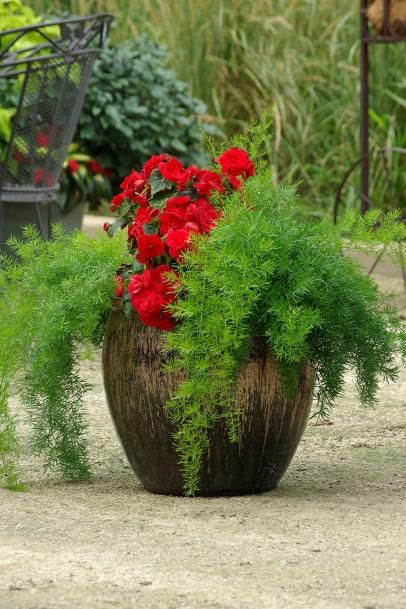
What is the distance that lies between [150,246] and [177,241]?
74 millimetres

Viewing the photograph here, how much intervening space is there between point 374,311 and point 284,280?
12.7 inches

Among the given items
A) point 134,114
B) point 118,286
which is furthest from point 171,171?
point 134,114

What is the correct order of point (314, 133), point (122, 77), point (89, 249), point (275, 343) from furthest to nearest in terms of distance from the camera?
point (314, 133)
point (122, 77)
point (89, 249)
point (275, 343)

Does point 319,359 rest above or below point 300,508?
above

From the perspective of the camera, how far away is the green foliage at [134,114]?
7.92 meters

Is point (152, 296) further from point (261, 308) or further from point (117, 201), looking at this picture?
point (117, 201)

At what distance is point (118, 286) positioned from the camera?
3.33 metres

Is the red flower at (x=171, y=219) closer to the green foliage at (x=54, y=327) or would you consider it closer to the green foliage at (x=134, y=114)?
the green foliage at (x=54, y=327)

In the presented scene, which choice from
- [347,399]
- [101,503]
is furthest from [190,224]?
[347,399]

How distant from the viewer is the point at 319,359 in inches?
129

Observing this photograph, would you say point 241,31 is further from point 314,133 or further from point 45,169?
point 45,169

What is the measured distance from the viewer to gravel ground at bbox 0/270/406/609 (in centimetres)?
257

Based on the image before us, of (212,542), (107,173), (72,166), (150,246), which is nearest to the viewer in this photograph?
A: (212,542)

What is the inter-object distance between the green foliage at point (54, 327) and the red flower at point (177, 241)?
26 cm
